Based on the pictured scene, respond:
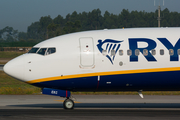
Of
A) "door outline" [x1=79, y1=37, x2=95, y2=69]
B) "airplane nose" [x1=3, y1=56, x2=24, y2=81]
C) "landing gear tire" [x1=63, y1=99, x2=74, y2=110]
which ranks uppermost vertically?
"door outline" [x1=79, y1=37, x2=95, y2=69]

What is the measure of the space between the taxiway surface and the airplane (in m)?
1.36

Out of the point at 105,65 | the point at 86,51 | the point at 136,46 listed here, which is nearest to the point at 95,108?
the point at 105,65

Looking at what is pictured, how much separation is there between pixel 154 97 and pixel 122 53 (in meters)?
7.59

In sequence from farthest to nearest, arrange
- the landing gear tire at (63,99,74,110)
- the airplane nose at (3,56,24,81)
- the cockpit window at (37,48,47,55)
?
the landing gear tire at (63,99,74,110) → the cockpit window at (37,48,47,55) → the airplane nose at (3,56,24,81)

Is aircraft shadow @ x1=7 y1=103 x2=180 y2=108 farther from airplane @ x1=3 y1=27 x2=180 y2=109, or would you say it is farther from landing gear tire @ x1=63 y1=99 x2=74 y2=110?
airplane @ x1=3 y1=27 x2=180 y2=109

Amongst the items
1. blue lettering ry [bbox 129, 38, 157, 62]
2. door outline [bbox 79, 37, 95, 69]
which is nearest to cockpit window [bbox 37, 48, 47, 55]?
door outline [bbox 79, 37, 95, 69]

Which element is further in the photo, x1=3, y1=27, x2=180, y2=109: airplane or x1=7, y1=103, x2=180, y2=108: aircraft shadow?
x1=7, y1=103, x2=180, y2=108: aircraft shadow

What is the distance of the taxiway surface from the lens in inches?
608

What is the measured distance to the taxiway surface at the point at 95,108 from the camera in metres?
15.4

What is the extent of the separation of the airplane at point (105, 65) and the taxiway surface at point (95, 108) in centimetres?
136

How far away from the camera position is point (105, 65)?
16781mm

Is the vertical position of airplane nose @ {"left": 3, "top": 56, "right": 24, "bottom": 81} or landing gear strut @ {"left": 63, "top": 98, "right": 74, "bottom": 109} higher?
airplane nose @ {"left": 3, "top": 56, "right": 24, "bottom": 81}

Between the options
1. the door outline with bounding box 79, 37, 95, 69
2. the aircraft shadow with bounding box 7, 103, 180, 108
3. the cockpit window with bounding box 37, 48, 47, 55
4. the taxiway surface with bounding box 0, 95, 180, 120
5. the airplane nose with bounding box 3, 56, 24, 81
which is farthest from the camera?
the aircraft shadow with bounding box 7, 103, 180, 108

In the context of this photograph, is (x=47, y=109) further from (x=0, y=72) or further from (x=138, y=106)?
(x=0, y=72)
